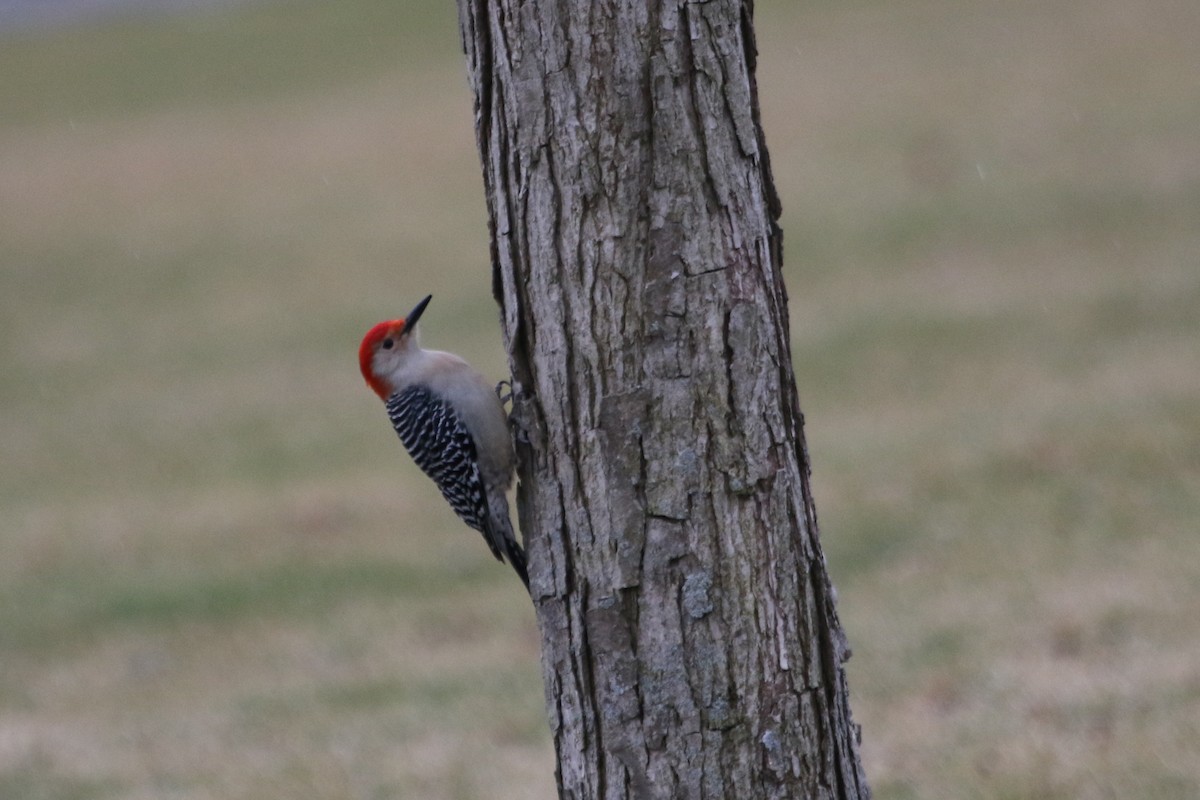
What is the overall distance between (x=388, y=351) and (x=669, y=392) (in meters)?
3.20

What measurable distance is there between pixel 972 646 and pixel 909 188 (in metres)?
14.0

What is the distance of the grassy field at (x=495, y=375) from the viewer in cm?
791

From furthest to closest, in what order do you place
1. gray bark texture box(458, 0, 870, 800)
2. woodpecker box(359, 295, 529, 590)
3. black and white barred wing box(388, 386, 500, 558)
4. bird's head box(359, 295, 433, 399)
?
1. bird's head box(359, 295, 433, 399)
2. black and white barred wing box(388, 386, 500, 558)
3. woodpecker box(359, 295, 529, 590)
4. gray bark texture box(458, 0, 870, 800)

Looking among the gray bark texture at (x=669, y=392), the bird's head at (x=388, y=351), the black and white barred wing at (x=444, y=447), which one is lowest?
the gray bark texture at (x=669, y=392)

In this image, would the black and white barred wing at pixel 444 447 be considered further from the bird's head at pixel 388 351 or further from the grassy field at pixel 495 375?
the grassy field at pixel 495 375

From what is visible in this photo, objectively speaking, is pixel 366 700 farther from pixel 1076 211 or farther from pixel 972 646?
pixel 1076 211

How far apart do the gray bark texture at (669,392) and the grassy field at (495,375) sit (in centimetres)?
209

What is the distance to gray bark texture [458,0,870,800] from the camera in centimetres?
413

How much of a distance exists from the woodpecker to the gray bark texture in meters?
2.12

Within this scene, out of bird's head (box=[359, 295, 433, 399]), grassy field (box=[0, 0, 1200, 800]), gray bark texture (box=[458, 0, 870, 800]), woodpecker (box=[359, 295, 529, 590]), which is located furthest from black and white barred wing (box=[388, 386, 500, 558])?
gray bark texture (box=[458, 0, 870, 800])

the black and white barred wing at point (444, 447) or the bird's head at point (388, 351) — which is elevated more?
the bird's head at point (388, 351)

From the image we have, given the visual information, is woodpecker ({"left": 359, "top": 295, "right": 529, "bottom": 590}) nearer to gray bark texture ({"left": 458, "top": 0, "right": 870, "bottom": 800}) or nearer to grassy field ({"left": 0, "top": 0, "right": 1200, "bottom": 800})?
grassy field ({"left": 0, "top": 0, "right": 1200, "bottom": 800})

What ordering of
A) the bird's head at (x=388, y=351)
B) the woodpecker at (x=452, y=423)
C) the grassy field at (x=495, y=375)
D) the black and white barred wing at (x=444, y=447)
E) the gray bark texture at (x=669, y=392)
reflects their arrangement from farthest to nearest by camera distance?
the grassy field at (x=495, y=375) < the bird's head at (x=388, y=351) < the black and white barred wing at (x=444, y=447) < the woodpecker at (x=452, y=423) < the gray bark texture at (x=669, y=392)

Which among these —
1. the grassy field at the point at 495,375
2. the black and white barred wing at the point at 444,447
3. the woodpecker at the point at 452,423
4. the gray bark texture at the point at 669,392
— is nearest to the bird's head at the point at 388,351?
the woodpecker at the point at 452,423
